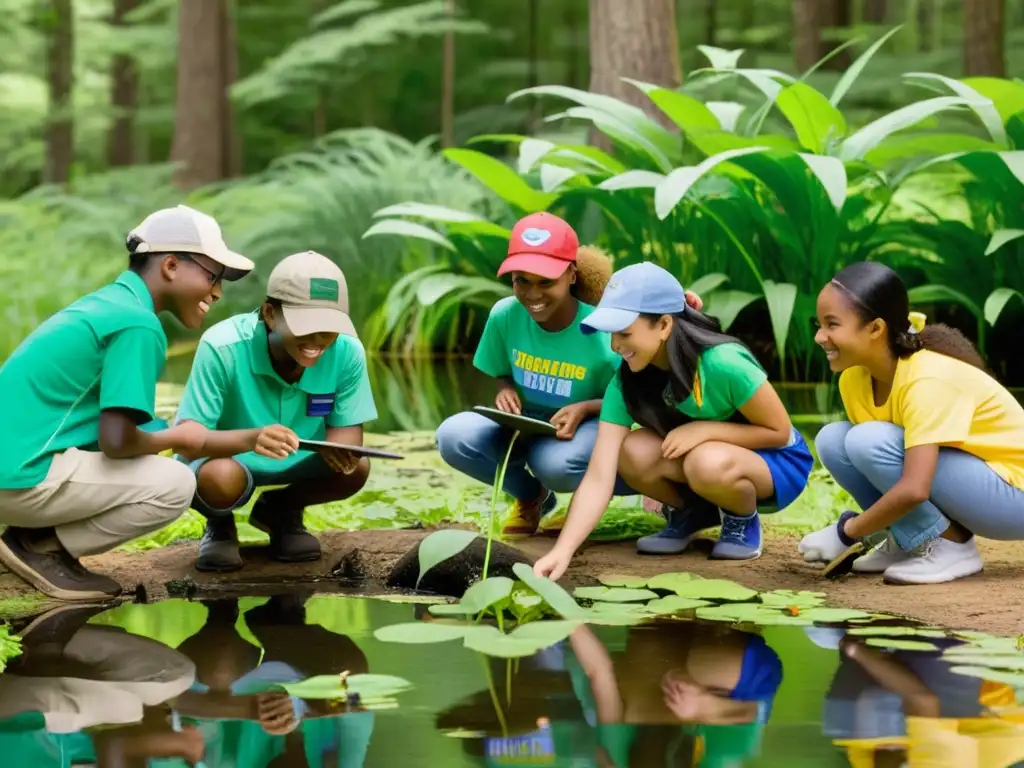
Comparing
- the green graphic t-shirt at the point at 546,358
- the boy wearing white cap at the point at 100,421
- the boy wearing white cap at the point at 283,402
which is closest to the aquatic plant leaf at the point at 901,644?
the green graphic t-shirt at the point at 546,358

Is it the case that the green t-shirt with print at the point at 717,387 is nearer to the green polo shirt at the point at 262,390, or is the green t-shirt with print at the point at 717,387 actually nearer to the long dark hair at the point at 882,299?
the long dark hair at the point at 882,299

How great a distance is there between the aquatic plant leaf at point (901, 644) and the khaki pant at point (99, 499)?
181 cm

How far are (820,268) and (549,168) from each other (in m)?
1.57

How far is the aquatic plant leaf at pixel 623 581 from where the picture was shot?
3.79 metres

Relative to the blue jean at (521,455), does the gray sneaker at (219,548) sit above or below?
below

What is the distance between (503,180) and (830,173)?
2239 mm

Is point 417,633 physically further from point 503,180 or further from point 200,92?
point 200,92

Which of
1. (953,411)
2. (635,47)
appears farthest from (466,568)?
(635,47)

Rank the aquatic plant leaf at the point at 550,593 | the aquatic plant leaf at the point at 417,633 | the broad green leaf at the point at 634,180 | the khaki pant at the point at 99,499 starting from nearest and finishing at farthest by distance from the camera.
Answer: the aquatic plant leaf at the point at 417,633, the aquatic plant leaf at the point at 550,593, the khaki pant at the point at 99,499, the broad green leaf at the point at 634,180

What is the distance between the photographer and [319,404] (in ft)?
13.6

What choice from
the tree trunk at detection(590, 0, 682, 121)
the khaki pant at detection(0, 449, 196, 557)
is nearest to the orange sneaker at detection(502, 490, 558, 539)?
the khaki pant at detection(0, 449, 196, 557)

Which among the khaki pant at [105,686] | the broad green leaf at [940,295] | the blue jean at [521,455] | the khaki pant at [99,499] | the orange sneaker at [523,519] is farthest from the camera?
the broad green leaf at [940,295]

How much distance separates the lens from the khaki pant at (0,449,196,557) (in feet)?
12.0

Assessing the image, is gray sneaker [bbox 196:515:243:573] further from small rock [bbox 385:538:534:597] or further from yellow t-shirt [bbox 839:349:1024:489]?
yellow t-shirt [bbox 839:349:1024:489]
